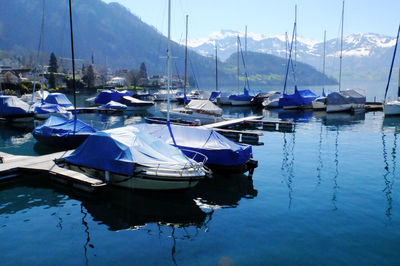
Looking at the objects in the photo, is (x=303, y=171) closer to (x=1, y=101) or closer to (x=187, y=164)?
(x=187, y=164)

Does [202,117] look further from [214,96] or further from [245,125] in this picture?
[214,96]

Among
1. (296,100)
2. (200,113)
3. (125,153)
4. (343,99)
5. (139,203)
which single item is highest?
(343,99)

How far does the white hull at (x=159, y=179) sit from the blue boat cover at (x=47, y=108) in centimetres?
4007

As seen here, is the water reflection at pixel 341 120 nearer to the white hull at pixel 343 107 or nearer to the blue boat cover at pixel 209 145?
the white hull at pixel 343 107

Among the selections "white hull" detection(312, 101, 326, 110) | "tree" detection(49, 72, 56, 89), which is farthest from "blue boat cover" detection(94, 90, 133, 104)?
"tree" detection(49, 72, 56, 89)

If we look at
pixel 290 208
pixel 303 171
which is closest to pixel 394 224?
pixel 290 208

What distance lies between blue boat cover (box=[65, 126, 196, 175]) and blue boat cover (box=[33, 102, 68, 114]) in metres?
37.1

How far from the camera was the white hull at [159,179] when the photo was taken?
17969 millimetres

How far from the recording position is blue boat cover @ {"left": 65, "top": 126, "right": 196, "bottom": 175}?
18.7 m

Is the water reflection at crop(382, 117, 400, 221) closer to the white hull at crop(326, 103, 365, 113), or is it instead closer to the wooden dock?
the white hull at crop(326, 103, 365, 113)

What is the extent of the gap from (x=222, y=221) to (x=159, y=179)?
4.31 m

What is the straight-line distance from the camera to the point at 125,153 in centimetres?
1883

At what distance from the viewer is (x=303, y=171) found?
2464cm

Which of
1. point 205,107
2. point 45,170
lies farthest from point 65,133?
point 205,107
